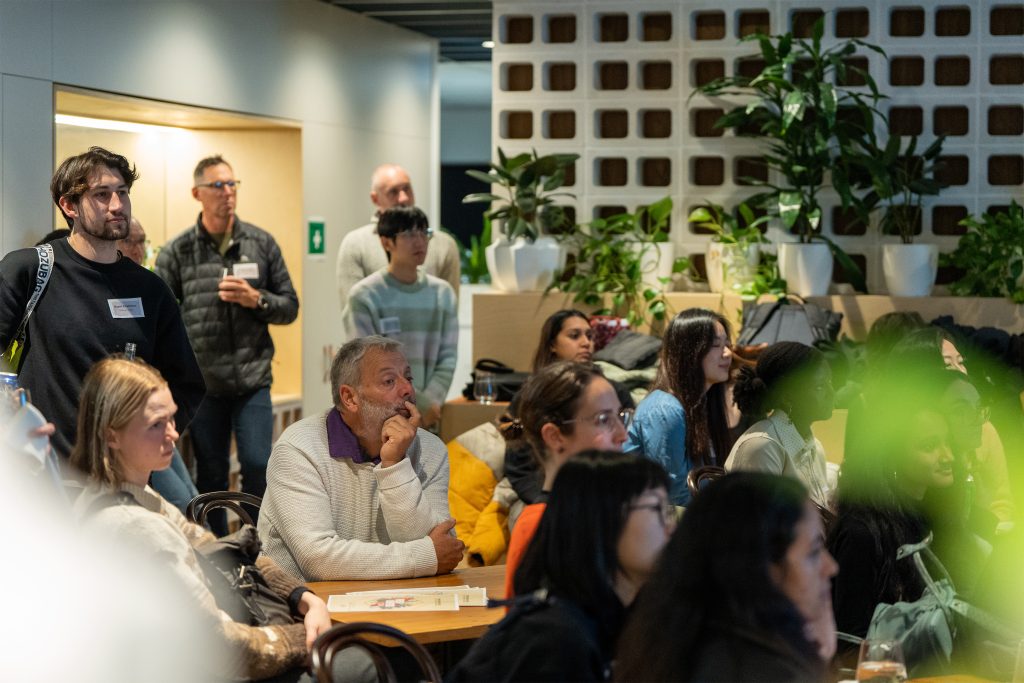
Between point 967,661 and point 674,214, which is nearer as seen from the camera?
point 967,661

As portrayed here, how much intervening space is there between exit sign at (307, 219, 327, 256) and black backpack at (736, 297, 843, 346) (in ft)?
9.52

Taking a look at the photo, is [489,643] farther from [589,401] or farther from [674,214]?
[674,214]

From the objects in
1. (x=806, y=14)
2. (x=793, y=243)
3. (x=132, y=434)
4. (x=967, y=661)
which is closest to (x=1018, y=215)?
(x=793, y=243)

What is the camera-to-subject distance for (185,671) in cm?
273

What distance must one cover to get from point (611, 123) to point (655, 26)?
567mm

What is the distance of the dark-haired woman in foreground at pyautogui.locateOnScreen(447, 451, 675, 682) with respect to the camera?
6.77ft

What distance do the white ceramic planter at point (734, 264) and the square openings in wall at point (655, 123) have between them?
804 millimetres

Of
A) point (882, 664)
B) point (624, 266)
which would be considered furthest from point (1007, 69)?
point (882, 664)

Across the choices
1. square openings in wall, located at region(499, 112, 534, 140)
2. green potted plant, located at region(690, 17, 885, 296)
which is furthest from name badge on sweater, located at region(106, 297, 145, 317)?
square openings in wall, located at region(499, 112, 534, 140)

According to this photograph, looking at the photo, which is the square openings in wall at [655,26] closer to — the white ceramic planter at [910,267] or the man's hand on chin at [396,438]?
the white ceramic planter at [910,267]

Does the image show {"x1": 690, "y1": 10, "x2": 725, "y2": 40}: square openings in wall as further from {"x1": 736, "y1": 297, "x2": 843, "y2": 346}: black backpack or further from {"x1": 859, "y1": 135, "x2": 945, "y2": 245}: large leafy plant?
{"x1": 736, "y1": 297, "x2": 843, "y2": 346}: black backpack

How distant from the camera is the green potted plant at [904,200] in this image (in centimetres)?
655

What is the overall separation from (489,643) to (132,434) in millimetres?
1148

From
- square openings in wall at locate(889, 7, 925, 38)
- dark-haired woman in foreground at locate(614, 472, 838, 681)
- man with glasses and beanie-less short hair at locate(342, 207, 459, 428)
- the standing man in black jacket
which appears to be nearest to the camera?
dark-haired woman in foreground at locate(614, 472, 838, 681)
